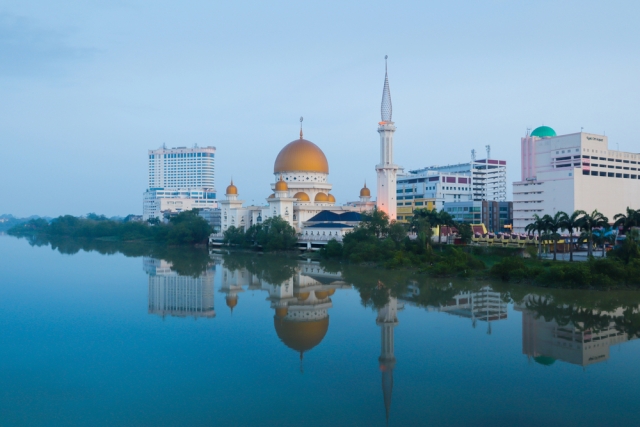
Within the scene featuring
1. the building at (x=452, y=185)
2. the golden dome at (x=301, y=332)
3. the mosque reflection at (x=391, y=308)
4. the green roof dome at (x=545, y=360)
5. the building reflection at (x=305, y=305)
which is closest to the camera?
the green roof dome at (x=545, y=360)

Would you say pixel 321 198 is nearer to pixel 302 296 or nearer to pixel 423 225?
pixel 423 225

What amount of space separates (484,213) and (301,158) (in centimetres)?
1940

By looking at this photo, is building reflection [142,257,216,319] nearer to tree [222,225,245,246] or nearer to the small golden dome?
the small golden dome

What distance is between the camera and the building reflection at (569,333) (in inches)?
525

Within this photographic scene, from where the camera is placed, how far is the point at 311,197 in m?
46.7

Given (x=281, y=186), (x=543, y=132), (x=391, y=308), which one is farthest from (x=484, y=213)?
(x=391, y=308)

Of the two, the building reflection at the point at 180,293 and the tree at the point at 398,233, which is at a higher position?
the tree at the point at 398,233

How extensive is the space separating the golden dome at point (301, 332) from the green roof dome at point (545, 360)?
5343mm

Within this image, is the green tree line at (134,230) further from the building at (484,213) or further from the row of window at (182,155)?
the row of window at (182,155)

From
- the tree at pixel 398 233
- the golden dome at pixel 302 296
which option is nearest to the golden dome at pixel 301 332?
the golden dome at pixel 302 296

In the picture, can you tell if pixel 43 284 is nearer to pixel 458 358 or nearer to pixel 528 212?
pixel 458 358

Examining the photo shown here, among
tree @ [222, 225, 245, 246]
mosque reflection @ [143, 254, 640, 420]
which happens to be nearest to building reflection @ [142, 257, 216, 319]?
mosque reflection @ [143, 254, 640, 420]

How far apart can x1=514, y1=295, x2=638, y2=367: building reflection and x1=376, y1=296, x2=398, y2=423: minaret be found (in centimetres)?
333

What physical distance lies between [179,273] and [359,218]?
53.2 feet
